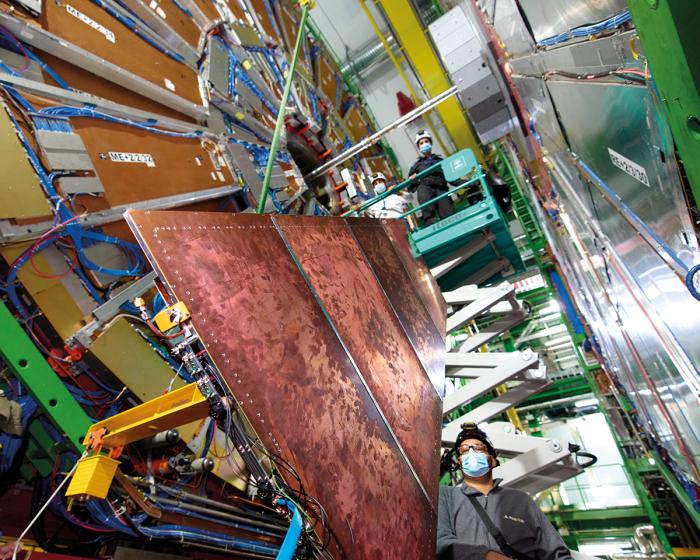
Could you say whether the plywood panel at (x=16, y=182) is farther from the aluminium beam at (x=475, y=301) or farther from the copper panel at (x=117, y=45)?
the aluminium beam at (x=475, y=301)

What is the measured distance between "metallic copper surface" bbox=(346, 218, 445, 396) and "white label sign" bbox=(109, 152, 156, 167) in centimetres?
207

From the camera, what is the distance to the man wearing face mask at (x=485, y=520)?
2357mm

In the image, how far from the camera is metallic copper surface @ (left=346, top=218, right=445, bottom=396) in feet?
11.0

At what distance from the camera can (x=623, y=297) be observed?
2.44 meters

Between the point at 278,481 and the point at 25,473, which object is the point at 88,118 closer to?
the point at 25,473

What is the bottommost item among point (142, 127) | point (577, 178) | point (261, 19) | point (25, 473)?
point (577, 178)

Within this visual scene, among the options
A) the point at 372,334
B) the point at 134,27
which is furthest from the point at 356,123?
the point at 372,334

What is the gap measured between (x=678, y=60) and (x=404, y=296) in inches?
117

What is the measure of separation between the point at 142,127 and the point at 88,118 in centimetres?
54

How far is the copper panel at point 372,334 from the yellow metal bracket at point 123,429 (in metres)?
0.98

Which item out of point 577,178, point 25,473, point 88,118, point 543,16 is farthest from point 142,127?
point 577,178

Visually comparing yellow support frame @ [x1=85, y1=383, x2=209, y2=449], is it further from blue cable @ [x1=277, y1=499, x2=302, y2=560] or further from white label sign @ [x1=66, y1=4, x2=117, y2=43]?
white label sign @ [x1=66, y1=4, x2=117, y2=43]

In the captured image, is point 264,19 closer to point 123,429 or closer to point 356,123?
point 356,123

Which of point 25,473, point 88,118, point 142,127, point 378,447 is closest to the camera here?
point 378,447
